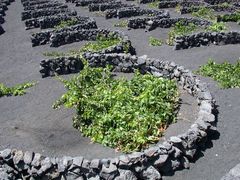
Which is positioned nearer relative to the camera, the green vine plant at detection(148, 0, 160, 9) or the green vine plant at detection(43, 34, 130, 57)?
the green vine plant at detection(43, 34, 130, 57)

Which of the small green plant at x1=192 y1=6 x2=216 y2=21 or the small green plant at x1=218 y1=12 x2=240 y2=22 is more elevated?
the small green plant at x1=218 y1=12 x2=240 y2=22

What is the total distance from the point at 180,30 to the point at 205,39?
382cm

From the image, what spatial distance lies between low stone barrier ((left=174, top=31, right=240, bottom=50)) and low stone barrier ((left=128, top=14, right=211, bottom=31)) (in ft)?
14.2

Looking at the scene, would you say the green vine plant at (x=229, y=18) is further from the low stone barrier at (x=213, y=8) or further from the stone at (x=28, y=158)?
the stone at (x=28, y=158)

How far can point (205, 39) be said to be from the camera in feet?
81.5

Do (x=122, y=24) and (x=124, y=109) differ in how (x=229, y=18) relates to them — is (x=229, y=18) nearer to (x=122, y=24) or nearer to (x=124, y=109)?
(x=122, y=24)

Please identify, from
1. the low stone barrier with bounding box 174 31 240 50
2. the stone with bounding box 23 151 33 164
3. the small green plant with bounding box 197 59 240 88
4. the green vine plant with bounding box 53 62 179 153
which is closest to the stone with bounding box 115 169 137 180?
the green vine plant with bounding box 53 62 179 153

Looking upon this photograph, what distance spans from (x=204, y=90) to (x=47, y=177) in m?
7.54

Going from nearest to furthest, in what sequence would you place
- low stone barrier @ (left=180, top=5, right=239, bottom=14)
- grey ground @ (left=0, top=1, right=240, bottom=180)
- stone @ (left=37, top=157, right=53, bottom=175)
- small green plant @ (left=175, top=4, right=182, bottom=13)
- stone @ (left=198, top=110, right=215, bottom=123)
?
stone @ (left=37, top=157, right=53, bottom=175) < grey ground @ (left=0, top=1, right=240, bottom=180) < stone @ (left=198, top=110, right=215, bottom=123) < low stone barrier @ (left=180, top=5, right=239, bottom=14) < small green plant @ (left=175, top=4, right=182, bottom=13)

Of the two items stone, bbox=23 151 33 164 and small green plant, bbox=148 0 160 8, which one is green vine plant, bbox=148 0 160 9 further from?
stone, bbox=23 151 33 164

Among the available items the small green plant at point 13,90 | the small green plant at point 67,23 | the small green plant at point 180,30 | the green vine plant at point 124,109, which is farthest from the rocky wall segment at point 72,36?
the green vine plant at point 124,109

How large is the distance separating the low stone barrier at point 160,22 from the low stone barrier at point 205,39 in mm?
4321

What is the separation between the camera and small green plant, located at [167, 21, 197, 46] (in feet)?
86.7

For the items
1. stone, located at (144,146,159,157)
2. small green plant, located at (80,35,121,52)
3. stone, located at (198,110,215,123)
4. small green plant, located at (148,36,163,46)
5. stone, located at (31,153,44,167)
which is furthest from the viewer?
small green plant, located at (148,36,163,46)
